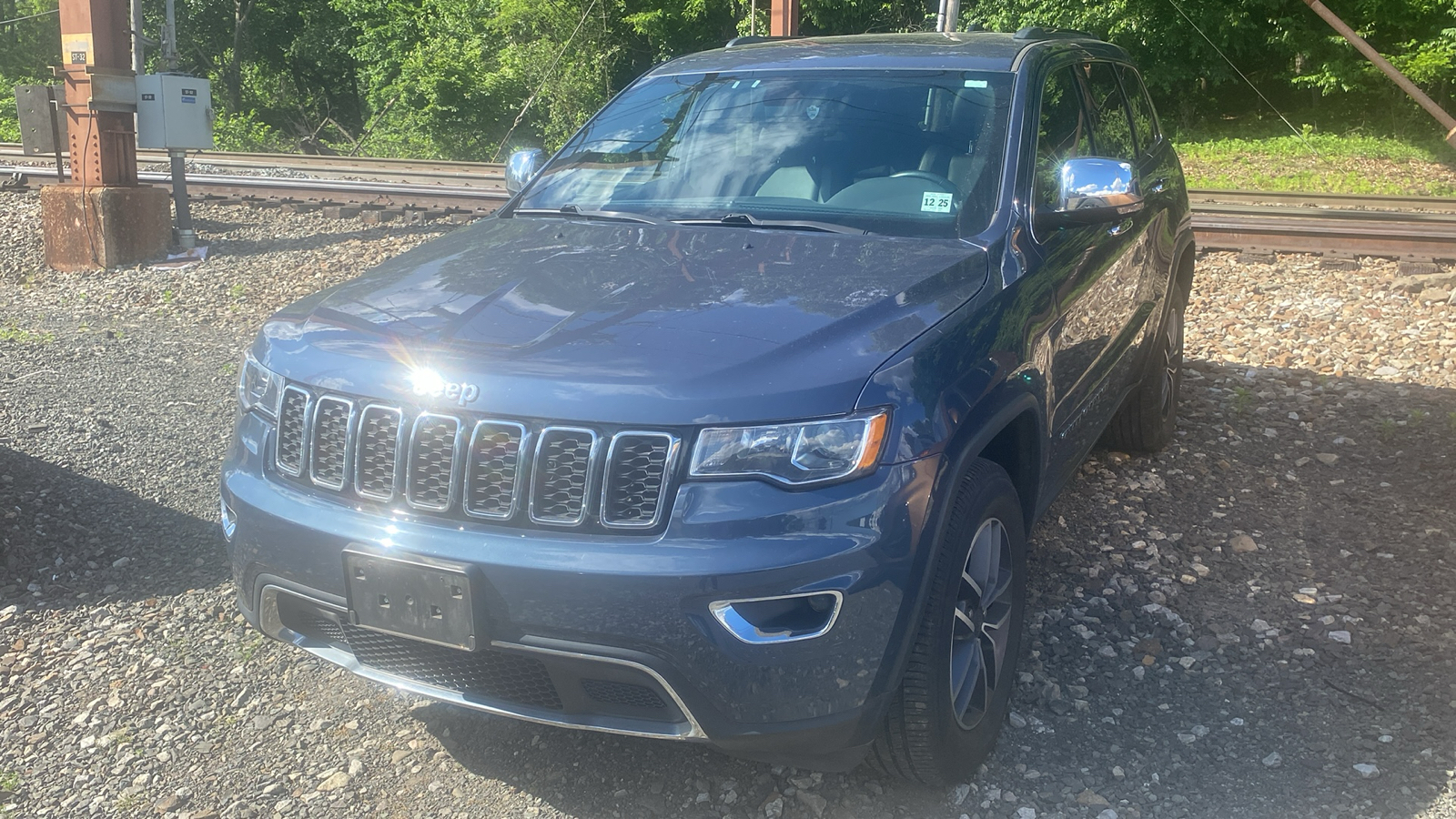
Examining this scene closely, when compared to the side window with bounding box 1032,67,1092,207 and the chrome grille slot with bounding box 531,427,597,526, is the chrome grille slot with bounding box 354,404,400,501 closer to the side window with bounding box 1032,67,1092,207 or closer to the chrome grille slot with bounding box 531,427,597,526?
the chrome grille slot with bounding box 531,427,597,526

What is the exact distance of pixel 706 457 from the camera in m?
2.38

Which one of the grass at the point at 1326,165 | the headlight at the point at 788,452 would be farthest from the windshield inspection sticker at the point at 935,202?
the grass at the point at 1326,165

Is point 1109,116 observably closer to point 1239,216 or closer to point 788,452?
point 788,452

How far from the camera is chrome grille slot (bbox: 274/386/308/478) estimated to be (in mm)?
2752

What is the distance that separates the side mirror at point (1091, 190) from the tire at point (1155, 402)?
1.65 metres

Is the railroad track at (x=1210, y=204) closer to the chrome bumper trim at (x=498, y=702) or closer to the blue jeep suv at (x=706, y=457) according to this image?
the blue jeep suv at (x=706, y=457)

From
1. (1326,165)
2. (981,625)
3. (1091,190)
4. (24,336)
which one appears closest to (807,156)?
(1091,190)

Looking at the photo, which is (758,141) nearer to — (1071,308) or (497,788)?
(1071,308)

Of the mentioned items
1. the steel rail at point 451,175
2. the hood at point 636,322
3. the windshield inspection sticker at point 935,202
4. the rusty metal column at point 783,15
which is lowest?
the steel rail at point 451,175

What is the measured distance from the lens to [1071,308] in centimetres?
362

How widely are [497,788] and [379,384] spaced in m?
1.16

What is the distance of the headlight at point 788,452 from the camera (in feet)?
7.80

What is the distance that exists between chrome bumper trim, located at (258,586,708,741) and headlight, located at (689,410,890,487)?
1.45ft

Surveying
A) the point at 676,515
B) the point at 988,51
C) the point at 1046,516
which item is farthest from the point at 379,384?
the point at 1046,516
